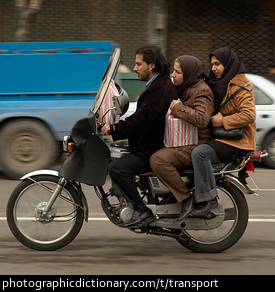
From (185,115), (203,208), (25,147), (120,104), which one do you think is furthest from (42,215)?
(25,147)

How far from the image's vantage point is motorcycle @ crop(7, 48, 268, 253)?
5398 millimetres

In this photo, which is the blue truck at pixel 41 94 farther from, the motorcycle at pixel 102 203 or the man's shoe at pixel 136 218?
the man's shoe at pixel 136 218

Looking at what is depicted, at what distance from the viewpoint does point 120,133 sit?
5.23m

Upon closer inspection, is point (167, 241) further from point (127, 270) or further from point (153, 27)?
point (153, 27)

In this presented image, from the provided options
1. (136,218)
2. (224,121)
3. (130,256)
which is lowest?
(130,256)

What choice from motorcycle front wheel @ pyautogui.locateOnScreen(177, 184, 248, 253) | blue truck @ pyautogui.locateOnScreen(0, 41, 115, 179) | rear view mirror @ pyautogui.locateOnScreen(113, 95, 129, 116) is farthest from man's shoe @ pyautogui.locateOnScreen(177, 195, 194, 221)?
blue truck @ pyautogui.locateOnScreen(0, 41, 115, 179)

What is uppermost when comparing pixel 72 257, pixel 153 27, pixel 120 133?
pixel 120 133

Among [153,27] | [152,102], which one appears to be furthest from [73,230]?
[153,27]

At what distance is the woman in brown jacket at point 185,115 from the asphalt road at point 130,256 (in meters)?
0.45

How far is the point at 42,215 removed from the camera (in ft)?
18.3

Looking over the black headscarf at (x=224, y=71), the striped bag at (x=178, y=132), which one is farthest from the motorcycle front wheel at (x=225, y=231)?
the black headscarf at (x=224, y=71)

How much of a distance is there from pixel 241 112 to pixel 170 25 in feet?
32.2

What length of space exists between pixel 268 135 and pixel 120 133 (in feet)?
19.2

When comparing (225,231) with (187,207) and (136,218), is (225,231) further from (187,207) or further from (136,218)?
(136,218)
